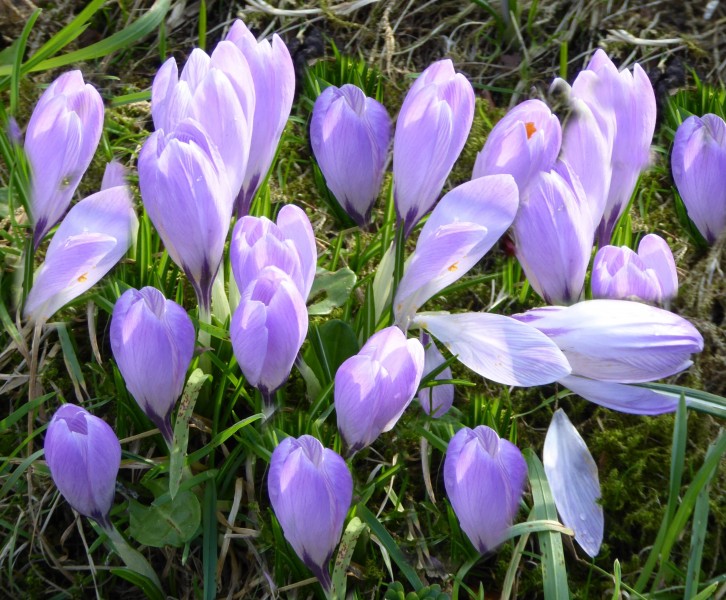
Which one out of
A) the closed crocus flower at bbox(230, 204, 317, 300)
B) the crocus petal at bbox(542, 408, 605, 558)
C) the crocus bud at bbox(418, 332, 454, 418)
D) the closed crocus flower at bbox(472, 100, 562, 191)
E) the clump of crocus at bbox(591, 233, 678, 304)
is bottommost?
the crocus petal at bbox(542, 408, 605, 558)

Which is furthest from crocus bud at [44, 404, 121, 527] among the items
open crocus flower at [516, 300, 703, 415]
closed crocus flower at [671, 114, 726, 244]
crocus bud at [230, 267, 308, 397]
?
closed crocus flower at [671, 114, 726, 244]

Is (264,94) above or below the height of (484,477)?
above

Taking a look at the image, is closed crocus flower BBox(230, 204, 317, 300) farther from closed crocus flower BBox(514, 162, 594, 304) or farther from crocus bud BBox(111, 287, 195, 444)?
closed crocus flower BBox(514, 162, 594, 304)

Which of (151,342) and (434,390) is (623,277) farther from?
(151,342)

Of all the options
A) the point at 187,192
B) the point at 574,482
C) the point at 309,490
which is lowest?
the point at 574,482

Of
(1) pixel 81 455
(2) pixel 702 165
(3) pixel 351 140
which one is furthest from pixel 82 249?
(2) pixel 702 165

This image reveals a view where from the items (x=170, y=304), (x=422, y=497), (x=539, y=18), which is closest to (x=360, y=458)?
(x=422, y=497)
